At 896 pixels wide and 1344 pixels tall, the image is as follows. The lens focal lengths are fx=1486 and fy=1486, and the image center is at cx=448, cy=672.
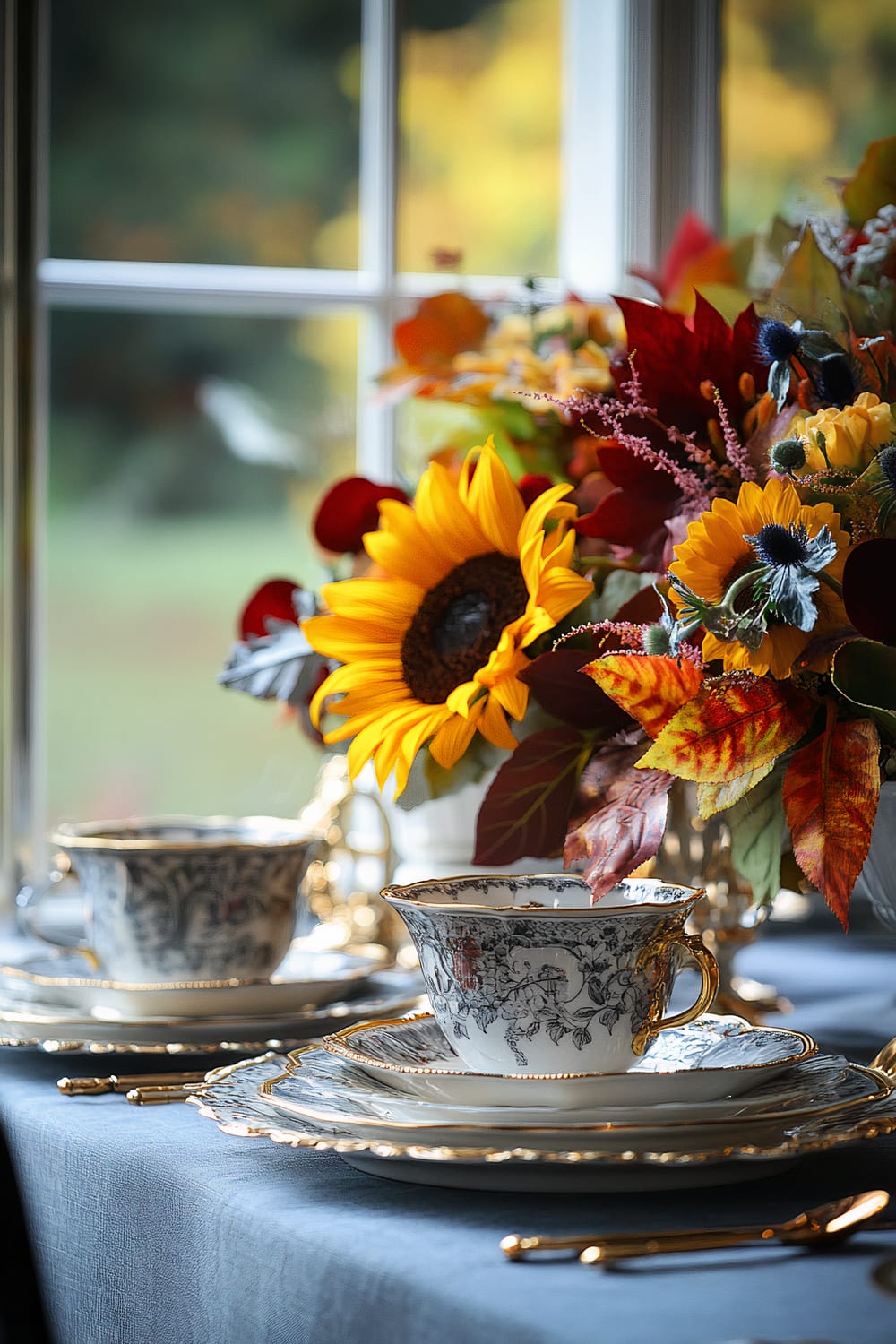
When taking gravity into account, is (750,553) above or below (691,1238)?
above

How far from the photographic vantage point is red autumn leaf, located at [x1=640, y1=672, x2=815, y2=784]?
0.57 metres

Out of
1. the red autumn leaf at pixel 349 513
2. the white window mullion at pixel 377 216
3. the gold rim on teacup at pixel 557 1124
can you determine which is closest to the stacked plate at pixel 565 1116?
the gold rim on teacup at pixel 557 1124

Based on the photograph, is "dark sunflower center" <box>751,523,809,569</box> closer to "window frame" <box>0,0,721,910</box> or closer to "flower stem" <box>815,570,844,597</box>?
"flower stem" <box>815,570,844,597</box>

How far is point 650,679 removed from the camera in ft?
1.96

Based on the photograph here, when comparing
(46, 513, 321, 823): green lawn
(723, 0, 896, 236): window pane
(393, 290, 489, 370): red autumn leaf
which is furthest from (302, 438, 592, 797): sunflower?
(723, 0, 896, 236): window pane

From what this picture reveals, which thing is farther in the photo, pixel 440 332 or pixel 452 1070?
pixel 440 332

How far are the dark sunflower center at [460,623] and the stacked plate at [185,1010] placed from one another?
172 mm

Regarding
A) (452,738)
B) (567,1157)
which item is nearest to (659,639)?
(452,738)

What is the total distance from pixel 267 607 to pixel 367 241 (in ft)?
2.07

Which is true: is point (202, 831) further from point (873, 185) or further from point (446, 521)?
point (873, 185)

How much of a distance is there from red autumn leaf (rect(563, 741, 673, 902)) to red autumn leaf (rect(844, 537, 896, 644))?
11 cm

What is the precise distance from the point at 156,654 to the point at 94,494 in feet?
0.55

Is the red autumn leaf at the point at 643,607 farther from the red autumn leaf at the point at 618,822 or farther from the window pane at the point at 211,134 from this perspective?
the window pane at the point at 211,134

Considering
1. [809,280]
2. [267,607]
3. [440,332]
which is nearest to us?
[809,280]
